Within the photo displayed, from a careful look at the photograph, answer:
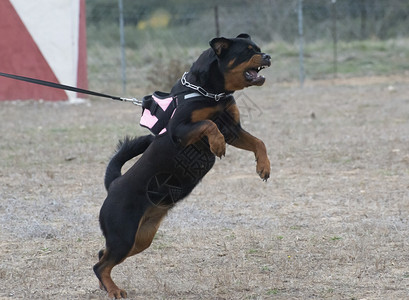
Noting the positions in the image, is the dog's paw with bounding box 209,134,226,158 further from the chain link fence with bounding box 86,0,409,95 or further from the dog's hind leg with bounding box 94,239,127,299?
the chain link fence with bounding box 86,0,409,95

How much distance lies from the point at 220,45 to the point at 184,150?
68cm

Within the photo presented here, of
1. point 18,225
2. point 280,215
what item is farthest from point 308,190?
point 18,225

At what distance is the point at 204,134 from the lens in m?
4.10

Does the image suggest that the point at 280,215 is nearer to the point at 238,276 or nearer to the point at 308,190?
the point at 308,190

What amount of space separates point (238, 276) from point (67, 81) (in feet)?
34.6

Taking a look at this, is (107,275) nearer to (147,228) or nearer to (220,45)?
(147,228)

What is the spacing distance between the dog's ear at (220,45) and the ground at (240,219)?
147cm

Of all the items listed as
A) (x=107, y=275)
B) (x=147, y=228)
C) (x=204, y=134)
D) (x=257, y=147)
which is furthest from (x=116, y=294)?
(x=257, y=147)

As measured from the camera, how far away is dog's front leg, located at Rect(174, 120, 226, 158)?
4.03 m

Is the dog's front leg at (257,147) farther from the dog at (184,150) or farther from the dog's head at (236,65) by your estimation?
the dog's head at (236,65)

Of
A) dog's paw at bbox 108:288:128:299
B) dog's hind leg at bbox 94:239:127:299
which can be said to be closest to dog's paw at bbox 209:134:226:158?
dog's hind leg at bbox 94:239:127:299

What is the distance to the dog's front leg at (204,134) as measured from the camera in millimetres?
4027

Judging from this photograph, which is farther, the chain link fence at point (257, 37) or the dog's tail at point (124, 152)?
the chain link fence at point (257, 37)

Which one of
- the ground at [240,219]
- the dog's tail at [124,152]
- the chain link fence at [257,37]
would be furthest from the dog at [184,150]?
the chain link fence at [257,37]
